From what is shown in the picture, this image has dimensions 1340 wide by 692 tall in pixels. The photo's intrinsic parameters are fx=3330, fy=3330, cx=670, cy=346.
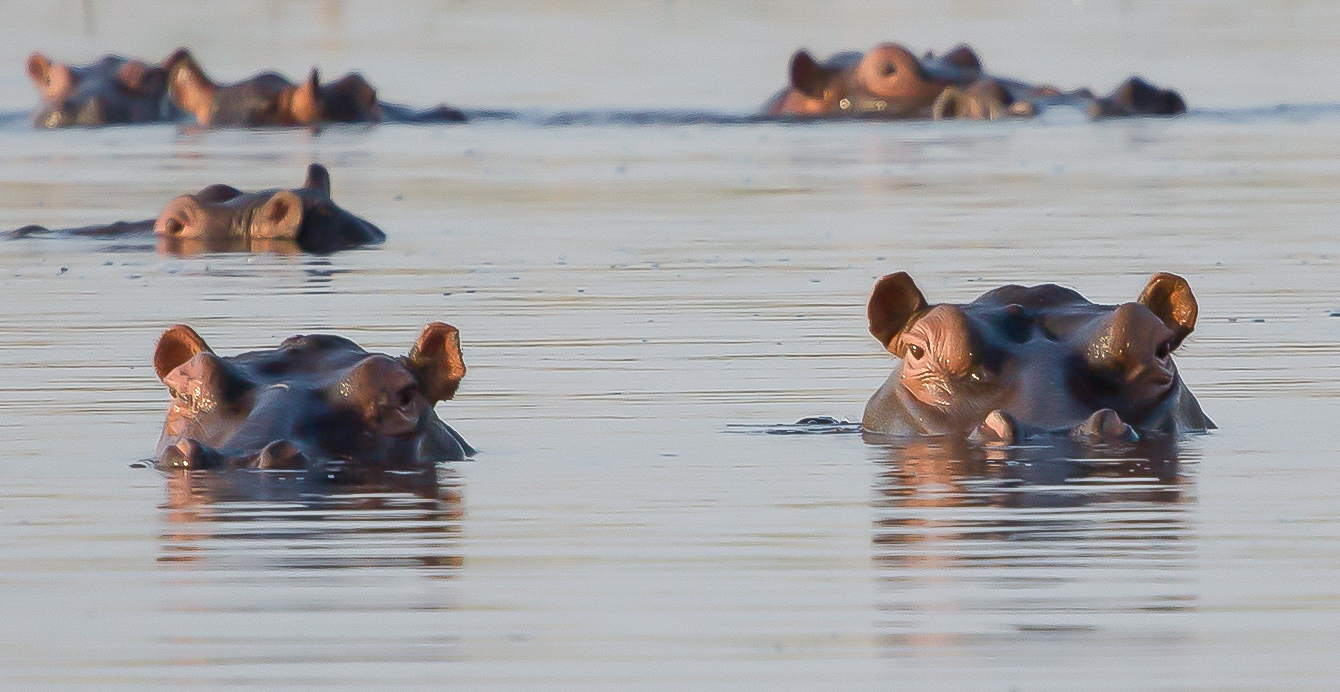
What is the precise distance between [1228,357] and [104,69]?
2314 centimetres

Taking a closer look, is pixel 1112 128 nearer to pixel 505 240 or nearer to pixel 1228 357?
pixel 505 240

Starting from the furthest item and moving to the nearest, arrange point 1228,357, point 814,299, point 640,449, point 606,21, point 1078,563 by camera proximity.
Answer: point 606,21, point 814,299, point 1228,357, point 640,449, point 1078,563

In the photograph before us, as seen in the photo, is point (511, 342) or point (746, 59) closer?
point (511, 342)

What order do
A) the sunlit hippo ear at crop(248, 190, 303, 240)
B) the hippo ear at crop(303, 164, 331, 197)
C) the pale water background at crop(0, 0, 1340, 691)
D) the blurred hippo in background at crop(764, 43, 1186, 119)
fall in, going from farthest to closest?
the blurred hippo in background at crop(764, 43, 1186, 119) → the hippo ear at crop(303, 164, 331, 197) → the sunlit hippo ear at crop(248, 190, 303, 240) → the pale water background at crop(0, 0, 1340, 691)

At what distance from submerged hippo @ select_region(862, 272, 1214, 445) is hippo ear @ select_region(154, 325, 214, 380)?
7.11 ft

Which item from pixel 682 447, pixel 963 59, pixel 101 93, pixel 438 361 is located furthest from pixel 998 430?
pixel 101 93

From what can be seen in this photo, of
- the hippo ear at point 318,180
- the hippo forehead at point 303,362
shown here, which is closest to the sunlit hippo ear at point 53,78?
the hippo ear at point 318,180

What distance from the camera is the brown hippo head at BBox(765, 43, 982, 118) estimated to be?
3350 centimetres

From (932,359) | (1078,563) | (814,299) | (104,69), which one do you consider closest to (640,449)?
(932,359)

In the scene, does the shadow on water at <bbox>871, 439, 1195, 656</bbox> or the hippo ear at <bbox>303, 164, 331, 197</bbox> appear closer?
the shadow on water at <bbox>871, 439, 1195, 656</bbox>

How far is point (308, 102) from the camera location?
33375mm

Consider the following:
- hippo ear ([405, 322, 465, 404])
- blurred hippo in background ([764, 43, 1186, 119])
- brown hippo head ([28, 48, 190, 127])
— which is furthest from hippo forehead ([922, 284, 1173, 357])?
brown hippo head ([28, 48, 190, 127])

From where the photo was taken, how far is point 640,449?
34.5 feet

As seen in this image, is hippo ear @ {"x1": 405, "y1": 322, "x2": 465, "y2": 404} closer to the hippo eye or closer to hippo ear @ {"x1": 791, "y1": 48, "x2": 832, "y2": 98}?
the hippo eye
